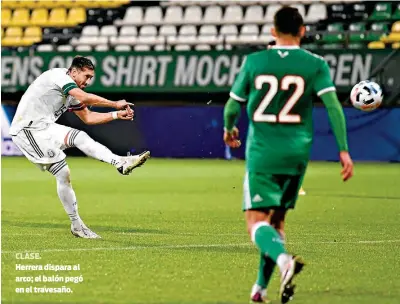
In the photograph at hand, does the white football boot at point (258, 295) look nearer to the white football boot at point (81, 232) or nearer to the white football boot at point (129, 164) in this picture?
the white football boot at point (129, 164)

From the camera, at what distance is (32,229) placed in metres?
12.3

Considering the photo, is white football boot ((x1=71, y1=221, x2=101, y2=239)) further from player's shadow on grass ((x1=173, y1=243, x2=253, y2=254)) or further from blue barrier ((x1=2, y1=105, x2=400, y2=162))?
blue barrier ((x1=2, y1=105, x2=400, y2=162))

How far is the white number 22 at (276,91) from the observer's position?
708cm

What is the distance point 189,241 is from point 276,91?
437 cm

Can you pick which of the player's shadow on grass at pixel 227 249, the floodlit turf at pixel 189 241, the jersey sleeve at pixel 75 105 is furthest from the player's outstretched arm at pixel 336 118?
the jersey sleeve at pixel 75 105

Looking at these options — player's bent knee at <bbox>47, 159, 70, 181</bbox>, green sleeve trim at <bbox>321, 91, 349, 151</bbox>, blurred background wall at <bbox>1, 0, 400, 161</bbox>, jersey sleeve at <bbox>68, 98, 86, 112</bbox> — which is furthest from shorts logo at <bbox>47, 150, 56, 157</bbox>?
blurred background wall at <bbox>1, 0, 400, 161</bbox>

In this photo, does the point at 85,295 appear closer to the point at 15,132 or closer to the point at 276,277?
the point at 276,277

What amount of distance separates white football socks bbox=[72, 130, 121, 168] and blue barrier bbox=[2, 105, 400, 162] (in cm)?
1712

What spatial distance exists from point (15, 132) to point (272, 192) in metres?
5.32

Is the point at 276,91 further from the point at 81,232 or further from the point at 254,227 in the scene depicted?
the point at 81,232

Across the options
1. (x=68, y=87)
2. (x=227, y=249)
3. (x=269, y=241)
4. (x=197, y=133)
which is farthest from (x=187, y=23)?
(x=269, y=241)

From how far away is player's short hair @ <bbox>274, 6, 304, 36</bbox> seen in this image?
703cm

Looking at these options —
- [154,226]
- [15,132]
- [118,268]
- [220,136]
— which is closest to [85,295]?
[118,268]

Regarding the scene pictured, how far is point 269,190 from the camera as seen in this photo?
7051mm
